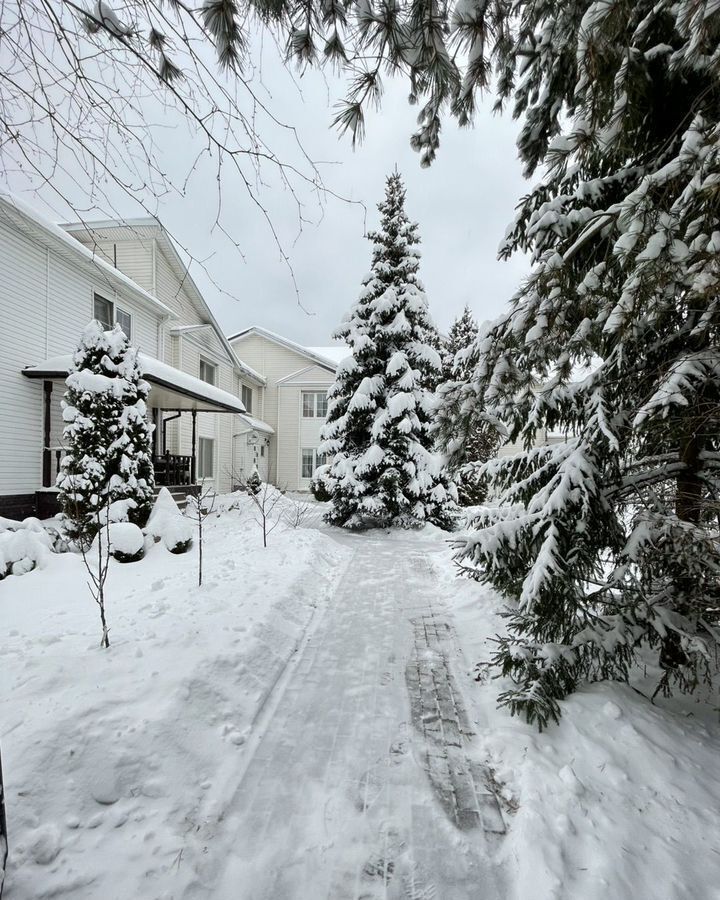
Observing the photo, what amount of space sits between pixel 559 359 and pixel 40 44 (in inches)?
145

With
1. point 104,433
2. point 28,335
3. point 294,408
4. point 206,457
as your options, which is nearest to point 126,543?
point 104,433

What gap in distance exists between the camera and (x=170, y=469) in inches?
540

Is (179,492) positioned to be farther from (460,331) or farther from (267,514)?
(460,331)

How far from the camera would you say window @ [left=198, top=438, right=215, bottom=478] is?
18.2m

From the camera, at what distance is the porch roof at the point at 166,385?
1007 centimetres

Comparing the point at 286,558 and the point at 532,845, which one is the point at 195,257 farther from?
the point at 286,558

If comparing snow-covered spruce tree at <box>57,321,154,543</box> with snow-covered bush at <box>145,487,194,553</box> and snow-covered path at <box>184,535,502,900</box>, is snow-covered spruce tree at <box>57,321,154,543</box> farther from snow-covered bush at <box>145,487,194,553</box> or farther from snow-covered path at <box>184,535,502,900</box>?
snow-covered path at <box>184,535,502,900</box>

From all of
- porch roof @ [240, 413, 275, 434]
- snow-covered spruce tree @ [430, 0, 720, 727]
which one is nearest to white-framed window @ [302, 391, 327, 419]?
porch roof @ [240, 413, 275, 434]

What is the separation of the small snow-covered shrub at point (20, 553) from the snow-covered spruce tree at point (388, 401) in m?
7.07

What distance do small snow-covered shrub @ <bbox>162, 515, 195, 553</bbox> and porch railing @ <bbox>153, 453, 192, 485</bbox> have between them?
497 centimetres

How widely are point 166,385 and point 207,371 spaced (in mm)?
8462

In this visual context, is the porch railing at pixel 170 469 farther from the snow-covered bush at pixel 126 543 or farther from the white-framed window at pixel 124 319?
the snow-covered bush at pixel 126 543

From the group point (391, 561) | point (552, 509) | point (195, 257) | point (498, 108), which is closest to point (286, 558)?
point (391, 561)

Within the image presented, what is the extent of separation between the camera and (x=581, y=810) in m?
2.42
